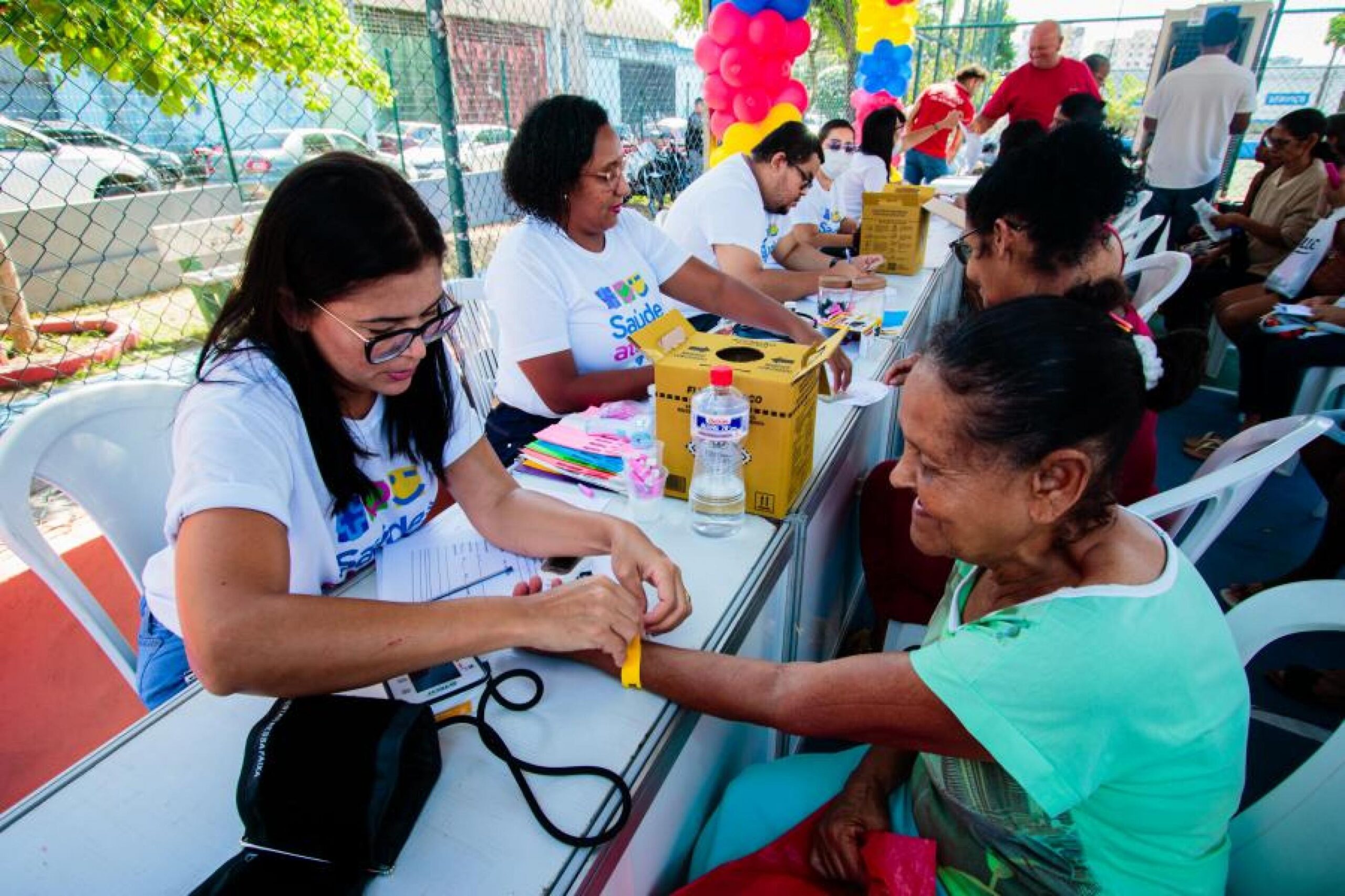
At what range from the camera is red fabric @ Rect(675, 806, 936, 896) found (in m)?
0.95

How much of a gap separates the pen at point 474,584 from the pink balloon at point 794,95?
479cm

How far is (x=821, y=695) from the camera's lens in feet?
3.09

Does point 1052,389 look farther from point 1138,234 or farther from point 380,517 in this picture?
point 1138,234

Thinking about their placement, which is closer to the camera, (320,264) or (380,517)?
(320,264)

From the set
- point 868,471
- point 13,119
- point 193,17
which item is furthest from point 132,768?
point 13,119

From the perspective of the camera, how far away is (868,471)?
7.72ft

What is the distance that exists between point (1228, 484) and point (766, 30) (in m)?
4.32

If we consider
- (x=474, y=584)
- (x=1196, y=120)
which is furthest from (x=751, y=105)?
(x=474, y=584)

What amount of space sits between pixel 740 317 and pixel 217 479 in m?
1.82

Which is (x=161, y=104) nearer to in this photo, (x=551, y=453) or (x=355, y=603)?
(x=551, y=453)

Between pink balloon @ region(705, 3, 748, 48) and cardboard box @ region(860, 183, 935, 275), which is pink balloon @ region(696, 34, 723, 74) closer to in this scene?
pink balloon @ region(705, 3, 748, 48)

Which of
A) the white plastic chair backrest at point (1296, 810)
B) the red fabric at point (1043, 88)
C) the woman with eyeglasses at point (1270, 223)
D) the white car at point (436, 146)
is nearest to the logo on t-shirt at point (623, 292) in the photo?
the white plastic chair backrest at point (1296, 810)

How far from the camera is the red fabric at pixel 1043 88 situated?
604 centimetres

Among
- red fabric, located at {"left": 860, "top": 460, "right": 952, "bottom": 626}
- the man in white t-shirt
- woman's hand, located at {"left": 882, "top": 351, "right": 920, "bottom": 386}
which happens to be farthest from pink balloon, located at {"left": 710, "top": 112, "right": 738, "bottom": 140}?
red fabric, located at {"left": 860, "top": 460, "right": 952, "bottom": 626}
